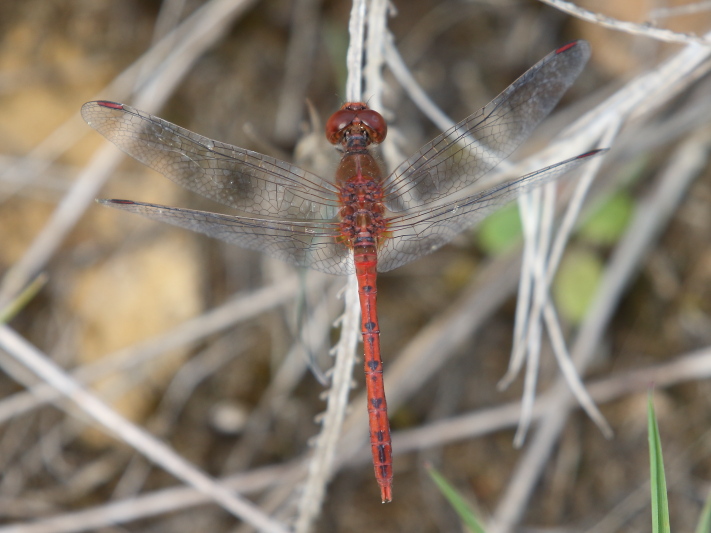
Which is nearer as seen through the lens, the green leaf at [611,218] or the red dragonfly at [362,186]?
the red dragonfly at [362,186]

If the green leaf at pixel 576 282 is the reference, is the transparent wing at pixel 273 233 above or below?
below

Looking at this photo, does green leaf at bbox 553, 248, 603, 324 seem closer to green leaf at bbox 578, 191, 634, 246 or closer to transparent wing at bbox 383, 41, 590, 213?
green leaf at bbox 578, 191, 634, 246

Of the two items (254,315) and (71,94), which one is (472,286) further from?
(71,94)

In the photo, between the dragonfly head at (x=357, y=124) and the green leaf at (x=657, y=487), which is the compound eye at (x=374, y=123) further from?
the green leaf at (x=657, y=487)

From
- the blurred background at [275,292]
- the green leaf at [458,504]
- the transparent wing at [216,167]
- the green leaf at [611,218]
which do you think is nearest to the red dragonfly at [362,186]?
the transparent wing at [216,167]

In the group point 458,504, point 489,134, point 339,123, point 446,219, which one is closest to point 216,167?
point 339,123

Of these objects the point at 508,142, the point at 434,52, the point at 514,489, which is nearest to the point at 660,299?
the point at 514,489

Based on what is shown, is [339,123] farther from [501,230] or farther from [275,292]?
[501,230]
